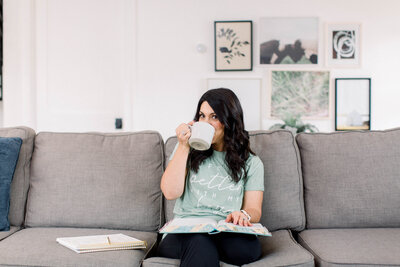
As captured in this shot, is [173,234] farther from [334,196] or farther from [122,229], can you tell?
[334,196]

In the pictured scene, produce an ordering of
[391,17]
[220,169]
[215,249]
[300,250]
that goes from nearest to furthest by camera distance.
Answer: [215,249]
[300,250]
[220,169]
[391,17]

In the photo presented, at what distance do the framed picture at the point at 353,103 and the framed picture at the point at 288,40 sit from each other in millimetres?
343

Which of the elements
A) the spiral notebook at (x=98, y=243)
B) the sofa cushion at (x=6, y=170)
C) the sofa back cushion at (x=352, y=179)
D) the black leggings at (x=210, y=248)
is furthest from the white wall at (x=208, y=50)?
the black leggings at (x=210, y=248)

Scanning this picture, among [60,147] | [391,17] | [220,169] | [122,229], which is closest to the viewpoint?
[220,169]

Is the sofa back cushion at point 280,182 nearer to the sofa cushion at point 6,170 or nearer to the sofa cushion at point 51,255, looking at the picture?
the sofa cushion at point 51,255

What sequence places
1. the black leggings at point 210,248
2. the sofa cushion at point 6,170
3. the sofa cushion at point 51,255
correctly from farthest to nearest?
the sofa cushion at point 6,170, the sofa cushion at point 51,255, the black leggings at point 210,248

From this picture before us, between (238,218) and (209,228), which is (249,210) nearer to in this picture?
(238,218)

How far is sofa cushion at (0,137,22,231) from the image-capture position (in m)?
1.76

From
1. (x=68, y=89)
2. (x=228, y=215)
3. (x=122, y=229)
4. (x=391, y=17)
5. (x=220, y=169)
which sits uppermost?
(x=391, y=17)

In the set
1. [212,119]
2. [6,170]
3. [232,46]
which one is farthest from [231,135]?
[232,46]

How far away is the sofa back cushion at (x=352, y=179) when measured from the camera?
1.81 m

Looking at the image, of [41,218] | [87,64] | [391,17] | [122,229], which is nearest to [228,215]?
[122,229]

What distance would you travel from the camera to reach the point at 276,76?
3.43m

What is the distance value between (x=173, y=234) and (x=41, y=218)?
0.72 metres
